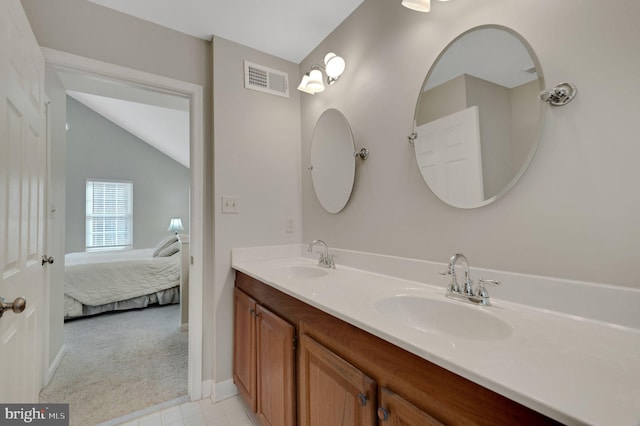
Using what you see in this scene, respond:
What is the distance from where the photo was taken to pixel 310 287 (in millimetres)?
1173

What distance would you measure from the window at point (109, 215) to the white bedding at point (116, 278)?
2268 mm

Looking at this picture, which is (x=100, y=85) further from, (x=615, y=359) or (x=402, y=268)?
(x=615, y=359)

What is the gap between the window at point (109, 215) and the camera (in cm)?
541

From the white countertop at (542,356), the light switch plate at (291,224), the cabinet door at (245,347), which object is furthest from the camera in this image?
the light switch plate at (291,224)

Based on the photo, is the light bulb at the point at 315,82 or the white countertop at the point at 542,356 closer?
the white countertop at the point at 542,356

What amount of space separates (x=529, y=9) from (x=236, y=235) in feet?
5.97

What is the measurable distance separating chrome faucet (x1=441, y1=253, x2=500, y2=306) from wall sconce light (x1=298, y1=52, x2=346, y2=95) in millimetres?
1293

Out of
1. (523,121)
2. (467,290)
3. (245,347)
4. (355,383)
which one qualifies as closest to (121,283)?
(245,347)

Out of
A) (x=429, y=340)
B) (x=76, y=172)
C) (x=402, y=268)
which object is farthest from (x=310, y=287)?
(x=76, y=172)

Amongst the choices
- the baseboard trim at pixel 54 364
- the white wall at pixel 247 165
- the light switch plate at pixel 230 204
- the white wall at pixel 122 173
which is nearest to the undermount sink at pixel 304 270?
the white wall at pixel 247 165

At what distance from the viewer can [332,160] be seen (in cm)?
181

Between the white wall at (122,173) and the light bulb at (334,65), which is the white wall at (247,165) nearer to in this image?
the light bulb at (334,65)

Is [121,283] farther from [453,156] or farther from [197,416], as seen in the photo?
[453,156]

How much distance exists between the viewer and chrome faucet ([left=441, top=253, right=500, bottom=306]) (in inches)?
36.7
